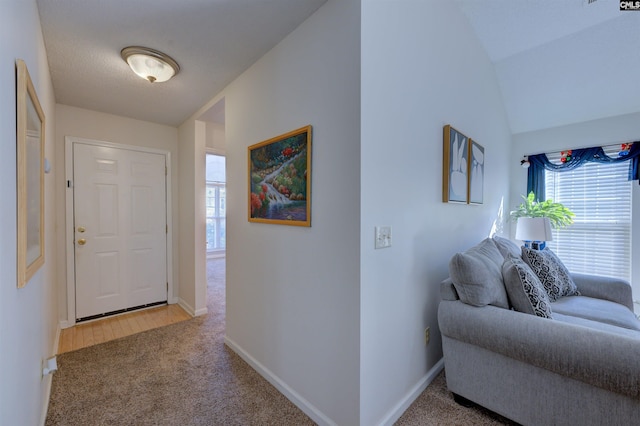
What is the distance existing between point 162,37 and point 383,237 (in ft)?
6.18

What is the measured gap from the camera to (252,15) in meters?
1.60

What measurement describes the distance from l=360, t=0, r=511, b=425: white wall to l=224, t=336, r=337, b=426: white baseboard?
0.97 feet

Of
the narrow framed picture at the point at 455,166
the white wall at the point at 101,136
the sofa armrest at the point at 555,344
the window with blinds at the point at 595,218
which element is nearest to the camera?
the sofa armrest at the point at 555,344

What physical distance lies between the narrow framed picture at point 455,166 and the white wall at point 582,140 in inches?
83.6

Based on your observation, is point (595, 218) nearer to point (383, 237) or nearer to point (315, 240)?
point (383, 237)

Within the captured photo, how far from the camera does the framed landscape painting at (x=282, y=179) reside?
1650mm

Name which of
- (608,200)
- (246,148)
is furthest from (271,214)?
(608,200)

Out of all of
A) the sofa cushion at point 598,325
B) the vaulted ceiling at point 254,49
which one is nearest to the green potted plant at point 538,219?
the vaulted ceiling at point 254,49

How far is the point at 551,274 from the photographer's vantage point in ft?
7.45

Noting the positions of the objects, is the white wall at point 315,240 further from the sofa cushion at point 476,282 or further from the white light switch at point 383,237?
the sofa cushion at point 476,282

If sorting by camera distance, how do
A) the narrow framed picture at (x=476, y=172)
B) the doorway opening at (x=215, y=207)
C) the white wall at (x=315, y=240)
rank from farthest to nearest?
the doorway opening at (x=215, y=207) < the narrow framed picture at (x=476, y=172) < the white wall at (x=315, y=240)

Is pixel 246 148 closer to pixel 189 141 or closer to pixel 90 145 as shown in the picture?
pixel 189 141

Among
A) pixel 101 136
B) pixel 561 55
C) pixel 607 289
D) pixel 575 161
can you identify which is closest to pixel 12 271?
pixel 101 136

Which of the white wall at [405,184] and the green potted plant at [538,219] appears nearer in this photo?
the white wall at [405,184]
